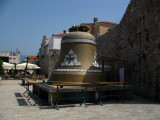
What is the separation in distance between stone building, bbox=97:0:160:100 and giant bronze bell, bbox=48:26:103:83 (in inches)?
108

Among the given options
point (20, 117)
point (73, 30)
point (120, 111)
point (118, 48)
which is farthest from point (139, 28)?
point (20, 117)

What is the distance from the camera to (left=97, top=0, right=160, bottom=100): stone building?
8859 mm

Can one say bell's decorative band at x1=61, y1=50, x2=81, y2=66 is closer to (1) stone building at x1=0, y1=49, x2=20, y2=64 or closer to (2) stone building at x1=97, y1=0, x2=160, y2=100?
(2) stone building at x1=97, y1=0, x2=160, y2=100

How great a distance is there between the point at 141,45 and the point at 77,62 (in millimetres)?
4195

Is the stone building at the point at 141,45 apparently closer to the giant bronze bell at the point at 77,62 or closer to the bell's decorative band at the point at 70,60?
the giant bronze bell at the point at 77,62

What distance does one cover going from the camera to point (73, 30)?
10.3m

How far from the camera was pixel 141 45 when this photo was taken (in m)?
10.3

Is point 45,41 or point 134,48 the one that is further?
point 45,41

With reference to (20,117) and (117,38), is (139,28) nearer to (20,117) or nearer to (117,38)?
(117,38)

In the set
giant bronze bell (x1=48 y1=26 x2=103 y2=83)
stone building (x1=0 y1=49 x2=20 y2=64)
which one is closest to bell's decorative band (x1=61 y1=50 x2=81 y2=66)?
giant bronze bell (x1=48 y1=26 x2=103 y2=83)

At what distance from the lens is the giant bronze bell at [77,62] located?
28.0 feet

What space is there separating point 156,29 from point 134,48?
2.46m

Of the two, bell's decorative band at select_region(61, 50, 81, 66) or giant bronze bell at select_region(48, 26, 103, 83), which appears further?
bell's decorative band at select_region(61, 50, 81, 66)

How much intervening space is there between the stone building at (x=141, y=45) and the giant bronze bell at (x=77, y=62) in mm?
2739
